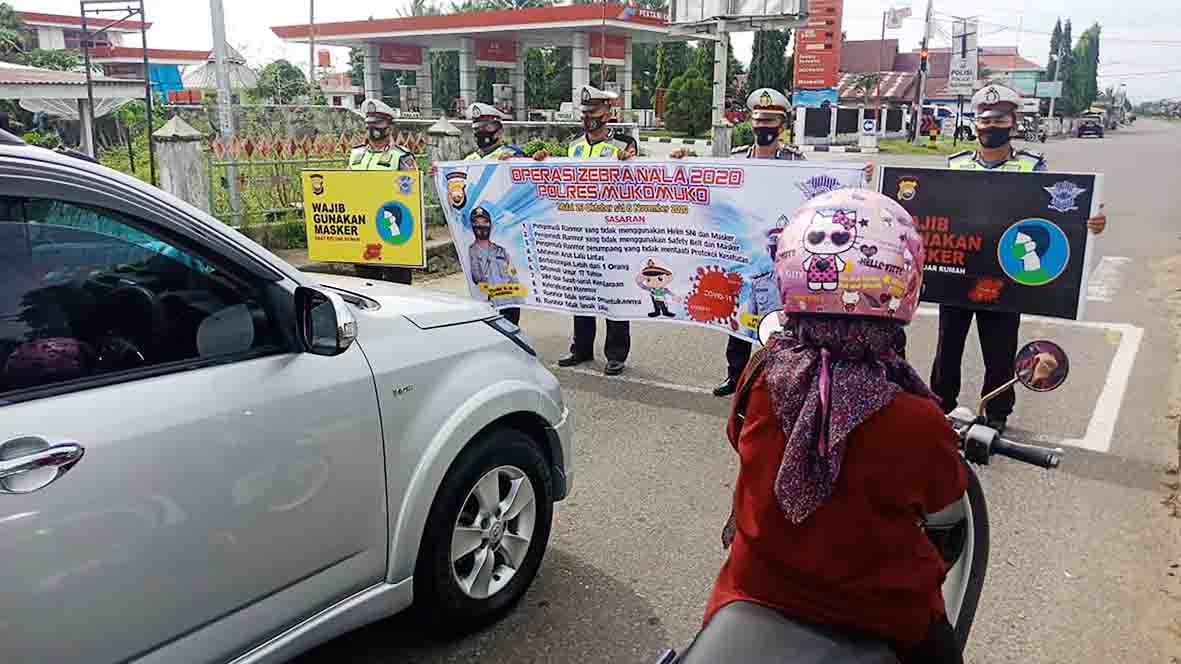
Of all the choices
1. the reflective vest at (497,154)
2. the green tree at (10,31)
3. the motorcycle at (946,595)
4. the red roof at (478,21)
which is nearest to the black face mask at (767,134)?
the reflective vest at (497,154)

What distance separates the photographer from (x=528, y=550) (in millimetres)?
3596

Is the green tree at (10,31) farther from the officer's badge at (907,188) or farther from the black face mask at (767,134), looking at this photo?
the officer's badge at (907,188)

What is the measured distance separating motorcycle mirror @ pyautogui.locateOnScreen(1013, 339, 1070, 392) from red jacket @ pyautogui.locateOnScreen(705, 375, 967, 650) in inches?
28.6

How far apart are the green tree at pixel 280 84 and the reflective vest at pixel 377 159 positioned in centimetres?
3210

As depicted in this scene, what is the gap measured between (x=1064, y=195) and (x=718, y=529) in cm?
272

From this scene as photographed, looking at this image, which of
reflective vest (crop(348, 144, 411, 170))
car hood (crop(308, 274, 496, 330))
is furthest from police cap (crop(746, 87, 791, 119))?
car hood (crop(308, 274, 496, 330))

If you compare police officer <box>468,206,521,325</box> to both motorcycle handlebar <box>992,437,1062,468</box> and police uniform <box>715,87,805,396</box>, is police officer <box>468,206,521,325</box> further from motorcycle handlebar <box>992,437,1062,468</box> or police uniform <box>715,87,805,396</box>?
motorcycle handlebar <box>992,437,1062,468</box>

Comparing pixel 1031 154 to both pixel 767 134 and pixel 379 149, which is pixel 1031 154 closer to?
pixel 767 134

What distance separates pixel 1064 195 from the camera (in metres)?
4.95

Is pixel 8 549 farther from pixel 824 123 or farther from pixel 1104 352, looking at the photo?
pixel 824 123

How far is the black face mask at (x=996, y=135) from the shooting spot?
534cm

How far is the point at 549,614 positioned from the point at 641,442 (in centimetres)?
201

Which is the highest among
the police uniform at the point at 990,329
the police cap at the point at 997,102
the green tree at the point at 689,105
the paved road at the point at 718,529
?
the green tree at the point at 689,105

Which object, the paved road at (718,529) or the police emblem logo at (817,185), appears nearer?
the paved road at (718,529)
